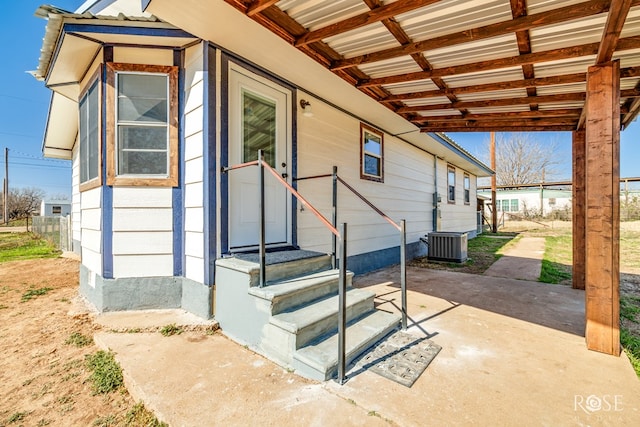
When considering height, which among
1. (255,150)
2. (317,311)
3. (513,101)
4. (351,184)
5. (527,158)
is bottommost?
(317,311)

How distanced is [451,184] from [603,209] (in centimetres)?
831

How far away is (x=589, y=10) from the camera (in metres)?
2.14

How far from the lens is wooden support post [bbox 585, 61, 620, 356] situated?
8.03ft

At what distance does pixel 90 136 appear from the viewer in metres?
3.86

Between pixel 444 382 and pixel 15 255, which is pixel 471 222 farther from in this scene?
pixel 15 255

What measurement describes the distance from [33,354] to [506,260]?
8.16m

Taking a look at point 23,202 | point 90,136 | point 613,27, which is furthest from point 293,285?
point 23,202

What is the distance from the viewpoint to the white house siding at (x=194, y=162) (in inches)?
121

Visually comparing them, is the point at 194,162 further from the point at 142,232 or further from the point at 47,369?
the point at 47,369

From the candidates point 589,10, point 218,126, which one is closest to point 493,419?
point 589,10

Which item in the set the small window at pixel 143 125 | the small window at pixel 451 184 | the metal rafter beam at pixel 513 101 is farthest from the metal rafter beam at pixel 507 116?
the small window at pixel 451 184

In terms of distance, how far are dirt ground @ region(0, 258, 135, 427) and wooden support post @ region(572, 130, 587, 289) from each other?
545 centimetres

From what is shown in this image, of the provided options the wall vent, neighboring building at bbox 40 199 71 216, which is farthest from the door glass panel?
neighboring building at bbox 40 199 71 216

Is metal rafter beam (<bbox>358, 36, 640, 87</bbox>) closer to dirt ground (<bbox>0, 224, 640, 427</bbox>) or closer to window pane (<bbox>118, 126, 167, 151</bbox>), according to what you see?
window pane (<bbox>118, 126, 167, 151</bbox>)
